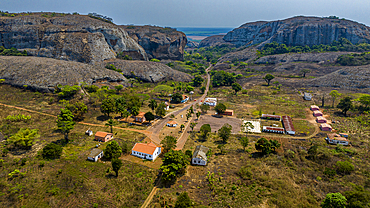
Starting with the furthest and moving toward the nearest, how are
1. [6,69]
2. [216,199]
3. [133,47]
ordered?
[133,47], [6,69], [216,199]

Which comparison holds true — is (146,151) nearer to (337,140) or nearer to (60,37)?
(337,140)

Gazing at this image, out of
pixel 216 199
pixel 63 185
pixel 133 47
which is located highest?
pixel 133 47

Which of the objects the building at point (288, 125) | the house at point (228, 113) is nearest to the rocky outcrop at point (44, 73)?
the house at point (228, 113)

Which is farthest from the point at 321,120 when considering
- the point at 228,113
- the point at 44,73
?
the point at 44,73

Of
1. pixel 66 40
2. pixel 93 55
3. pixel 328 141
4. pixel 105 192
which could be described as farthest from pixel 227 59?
pixel 105 192

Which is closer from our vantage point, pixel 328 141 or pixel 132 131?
pixel 328 141

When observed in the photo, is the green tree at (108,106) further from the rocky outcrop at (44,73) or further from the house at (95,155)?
the rocky outcrop at (44,73)

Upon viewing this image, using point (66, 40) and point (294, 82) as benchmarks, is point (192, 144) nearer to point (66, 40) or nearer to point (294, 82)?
point (294, 82)
